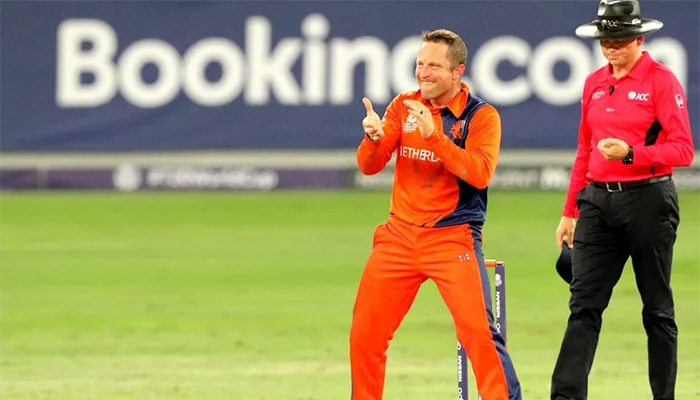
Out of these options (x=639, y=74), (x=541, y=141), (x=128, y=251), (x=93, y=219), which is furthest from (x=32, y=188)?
(x=639, y=74)

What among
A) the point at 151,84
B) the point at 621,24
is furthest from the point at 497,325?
the point at 151,84

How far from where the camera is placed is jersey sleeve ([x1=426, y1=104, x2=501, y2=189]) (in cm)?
686

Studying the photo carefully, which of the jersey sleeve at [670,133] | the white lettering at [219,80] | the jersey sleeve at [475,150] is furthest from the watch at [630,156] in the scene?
the white lettering at [219,80]

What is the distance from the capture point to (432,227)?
282 inches

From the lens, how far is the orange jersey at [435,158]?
7.14m

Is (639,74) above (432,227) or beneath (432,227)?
above

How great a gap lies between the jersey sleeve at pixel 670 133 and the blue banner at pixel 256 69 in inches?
495

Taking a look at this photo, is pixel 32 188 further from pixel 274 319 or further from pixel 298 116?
pixel 274 319

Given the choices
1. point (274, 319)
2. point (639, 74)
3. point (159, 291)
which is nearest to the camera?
point (639, 74)

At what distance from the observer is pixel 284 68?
796 inches

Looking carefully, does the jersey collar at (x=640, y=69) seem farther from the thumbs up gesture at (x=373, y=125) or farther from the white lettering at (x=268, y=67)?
the white lettering at (x=268, y=67)

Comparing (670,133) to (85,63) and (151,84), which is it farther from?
(85,63)

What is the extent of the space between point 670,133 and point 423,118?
4.78 ft

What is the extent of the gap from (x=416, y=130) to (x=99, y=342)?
4460mm
